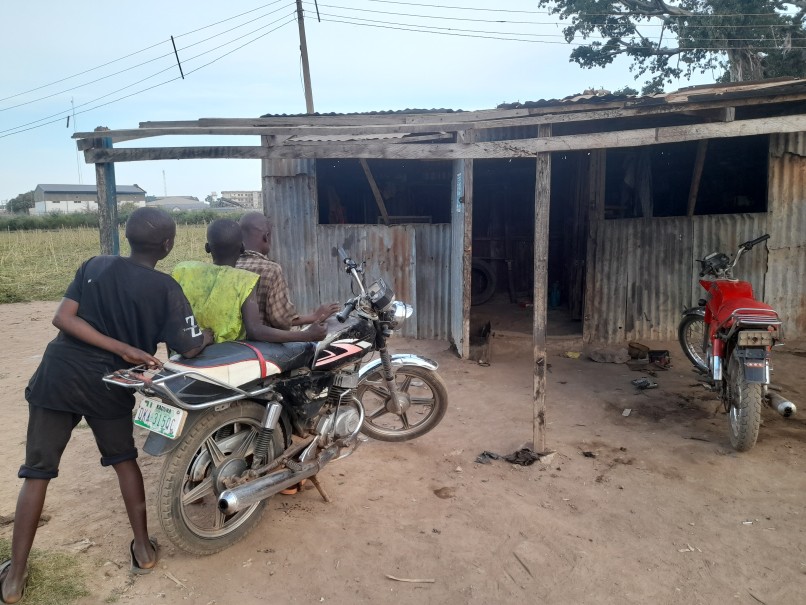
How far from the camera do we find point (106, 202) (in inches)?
189

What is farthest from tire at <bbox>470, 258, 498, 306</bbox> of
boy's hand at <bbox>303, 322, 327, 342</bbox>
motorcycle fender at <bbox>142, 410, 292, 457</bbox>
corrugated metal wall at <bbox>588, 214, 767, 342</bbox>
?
motorcycle fender at <bbox>142, 410, 292, 457</bbox>

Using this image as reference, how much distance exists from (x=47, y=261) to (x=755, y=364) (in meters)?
19.0

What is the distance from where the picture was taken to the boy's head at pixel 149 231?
8.77 ft

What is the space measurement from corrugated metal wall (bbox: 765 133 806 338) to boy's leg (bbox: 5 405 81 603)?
25.0 ft

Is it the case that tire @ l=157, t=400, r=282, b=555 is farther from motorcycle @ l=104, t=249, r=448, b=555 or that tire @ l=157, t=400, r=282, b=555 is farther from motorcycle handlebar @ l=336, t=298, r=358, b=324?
motorcycle handlebar @ l=336, t=298, r=358, b=324

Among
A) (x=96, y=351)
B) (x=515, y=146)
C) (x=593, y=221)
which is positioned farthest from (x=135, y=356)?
(x=593, y=221)

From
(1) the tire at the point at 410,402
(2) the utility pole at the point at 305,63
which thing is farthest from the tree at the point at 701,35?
(1) the tire at the point at 410,402

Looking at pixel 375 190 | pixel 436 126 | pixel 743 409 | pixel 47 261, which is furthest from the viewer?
pixel 47 261

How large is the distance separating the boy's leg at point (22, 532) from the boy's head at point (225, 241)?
142 centimetres

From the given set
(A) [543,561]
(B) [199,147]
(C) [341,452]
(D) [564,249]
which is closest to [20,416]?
(B) [199,147]

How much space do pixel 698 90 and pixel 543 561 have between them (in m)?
5.36

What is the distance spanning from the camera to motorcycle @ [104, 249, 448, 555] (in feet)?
8.82

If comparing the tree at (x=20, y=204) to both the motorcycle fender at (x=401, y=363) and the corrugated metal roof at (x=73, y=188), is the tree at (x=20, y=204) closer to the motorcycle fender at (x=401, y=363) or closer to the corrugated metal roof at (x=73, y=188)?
the corrugated metal roof at (x=73, y=188)

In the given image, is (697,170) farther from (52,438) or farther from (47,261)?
(47,261)
